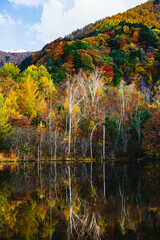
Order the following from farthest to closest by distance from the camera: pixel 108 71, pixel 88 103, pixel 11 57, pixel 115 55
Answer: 1. pixel 11 57
2. pixel 115 55
3. pixel 108 71
4. pixel 88 103

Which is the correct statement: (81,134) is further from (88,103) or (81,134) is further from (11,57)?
(11,57)

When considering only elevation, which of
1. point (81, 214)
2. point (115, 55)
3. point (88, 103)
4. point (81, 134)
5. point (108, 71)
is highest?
point (115, 55)

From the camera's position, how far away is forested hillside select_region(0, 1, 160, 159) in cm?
2848

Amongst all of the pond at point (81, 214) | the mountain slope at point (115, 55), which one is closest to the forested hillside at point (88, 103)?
the mountain slope at point (115, 55)

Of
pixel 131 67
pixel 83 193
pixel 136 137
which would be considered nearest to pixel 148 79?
pixel 131 67

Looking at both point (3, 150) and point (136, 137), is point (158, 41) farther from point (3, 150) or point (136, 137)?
point (3, 150)

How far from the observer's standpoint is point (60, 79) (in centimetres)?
5481

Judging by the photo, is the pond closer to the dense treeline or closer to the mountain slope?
the dense treeline

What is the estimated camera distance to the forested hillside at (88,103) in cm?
2848

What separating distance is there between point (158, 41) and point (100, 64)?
73.0 ft

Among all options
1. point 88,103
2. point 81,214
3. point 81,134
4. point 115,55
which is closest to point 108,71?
point 115,55

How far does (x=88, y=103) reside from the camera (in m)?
37.8

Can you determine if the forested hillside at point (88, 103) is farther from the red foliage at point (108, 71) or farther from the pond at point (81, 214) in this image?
the pond at point (81, 214)

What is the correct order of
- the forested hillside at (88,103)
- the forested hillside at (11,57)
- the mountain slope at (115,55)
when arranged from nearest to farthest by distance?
1. the forested hillside at (88,103)
2. the mountain slope at (115,55)
3. the forested hillside at (11,57)
